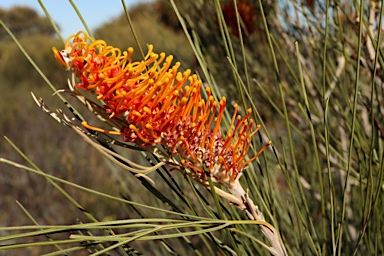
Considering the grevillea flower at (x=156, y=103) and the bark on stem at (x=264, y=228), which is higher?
the grevillea flower at (x=156, y=103)

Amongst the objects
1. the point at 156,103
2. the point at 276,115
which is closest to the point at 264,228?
the point at 156,103

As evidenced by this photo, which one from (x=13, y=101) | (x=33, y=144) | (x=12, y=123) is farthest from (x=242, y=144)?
(x=13, y=101)

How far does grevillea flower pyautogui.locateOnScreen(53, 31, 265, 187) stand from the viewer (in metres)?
0.31

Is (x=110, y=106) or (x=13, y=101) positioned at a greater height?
(x=13, y=101)

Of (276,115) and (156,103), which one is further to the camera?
(276,115)

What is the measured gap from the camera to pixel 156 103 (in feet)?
1.02

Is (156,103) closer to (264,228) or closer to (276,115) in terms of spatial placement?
(264,228)

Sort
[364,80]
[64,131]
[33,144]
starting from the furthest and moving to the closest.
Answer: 1. [64,131]
2. [33,144]
3. [364,80]

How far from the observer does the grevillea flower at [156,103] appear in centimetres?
31

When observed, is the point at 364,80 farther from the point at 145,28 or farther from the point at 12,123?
the point at 145,28

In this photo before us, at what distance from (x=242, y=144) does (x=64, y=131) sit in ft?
12.5

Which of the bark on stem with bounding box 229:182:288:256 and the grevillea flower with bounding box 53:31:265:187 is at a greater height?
the grevillea flower with bounding box 53:31:265:187

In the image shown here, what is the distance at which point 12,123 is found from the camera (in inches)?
162

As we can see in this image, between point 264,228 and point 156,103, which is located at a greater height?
point 156,103
